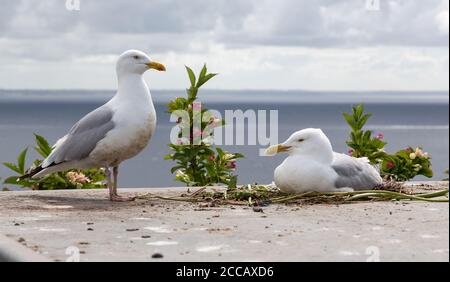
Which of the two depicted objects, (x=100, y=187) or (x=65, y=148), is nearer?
(x=65, y=148)

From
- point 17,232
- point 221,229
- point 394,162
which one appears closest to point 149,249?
point 221,229

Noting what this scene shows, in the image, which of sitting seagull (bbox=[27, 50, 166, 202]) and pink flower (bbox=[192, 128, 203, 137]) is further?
pink flower (bbox=[192, 128, 203, 137])

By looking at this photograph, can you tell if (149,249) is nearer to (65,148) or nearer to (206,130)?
(65,148)

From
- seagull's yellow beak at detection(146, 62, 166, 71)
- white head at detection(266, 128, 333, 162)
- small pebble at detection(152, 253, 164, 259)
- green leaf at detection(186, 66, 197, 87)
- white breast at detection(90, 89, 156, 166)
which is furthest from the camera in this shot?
green leaf at detection(186, 66, 197, 87)

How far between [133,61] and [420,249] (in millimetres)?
4140

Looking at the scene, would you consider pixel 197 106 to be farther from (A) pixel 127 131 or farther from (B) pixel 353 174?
(B) pixel 353 174

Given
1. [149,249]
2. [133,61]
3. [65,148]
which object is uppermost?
[133,61]

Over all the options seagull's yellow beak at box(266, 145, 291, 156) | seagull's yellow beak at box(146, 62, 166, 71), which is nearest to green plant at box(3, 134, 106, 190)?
seagull's yellow beak at box(146, 62, 166, 71)

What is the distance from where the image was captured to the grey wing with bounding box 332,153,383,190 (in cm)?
849

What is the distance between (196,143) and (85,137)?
2362 millimetres

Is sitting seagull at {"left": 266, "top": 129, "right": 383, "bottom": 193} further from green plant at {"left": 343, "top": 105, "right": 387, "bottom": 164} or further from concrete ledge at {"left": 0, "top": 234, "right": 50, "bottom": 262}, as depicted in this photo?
concrete ledge at {"left": 0, "top": 234, "right": 50, "bottom": 262}

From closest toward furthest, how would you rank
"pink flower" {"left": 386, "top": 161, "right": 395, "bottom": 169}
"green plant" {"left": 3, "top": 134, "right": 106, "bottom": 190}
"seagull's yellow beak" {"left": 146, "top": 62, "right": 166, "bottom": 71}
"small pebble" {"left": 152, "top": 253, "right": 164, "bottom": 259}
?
"small pebble" {"left": 152, "top": 253, "right": 164, "bottom": 259}
"seagull's yellow beak" {"left": 146, "top": 62, "right": 166, "bottom": 71}
"green plant" {"left": 3, "top": 134, "right": 106, "bottom": 190}
"pink flower" {"left": 386, "top": 161, "right": 395, "bottom": 169}

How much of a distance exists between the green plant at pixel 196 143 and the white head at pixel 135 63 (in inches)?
69.5

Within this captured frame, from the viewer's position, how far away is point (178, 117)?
10.8 metres
